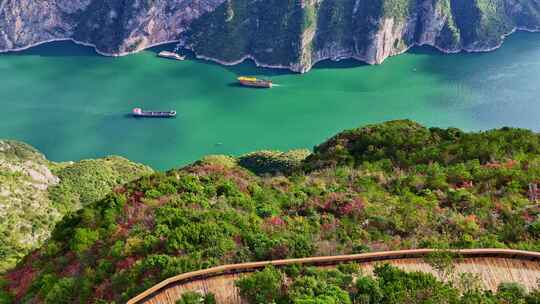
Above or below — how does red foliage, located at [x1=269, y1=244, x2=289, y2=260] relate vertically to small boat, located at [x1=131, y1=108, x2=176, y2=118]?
above

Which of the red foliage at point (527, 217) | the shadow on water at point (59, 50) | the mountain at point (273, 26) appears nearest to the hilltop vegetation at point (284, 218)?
the red foliage at point (527, 217)

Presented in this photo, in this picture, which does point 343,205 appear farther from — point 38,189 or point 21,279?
point 38,189

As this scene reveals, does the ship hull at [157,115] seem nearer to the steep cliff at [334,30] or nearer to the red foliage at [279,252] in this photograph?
the steep cliff at [334,30]

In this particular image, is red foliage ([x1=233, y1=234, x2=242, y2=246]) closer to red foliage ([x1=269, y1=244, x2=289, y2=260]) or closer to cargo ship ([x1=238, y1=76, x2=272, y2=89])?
red foliage ([x1=269, y1=244, x2=289, y2=260])

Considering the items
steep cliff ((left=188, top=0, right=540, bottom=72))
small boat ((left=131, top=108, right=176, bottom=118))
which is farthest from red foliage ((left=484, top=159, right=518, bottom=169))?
steep cliff ((left=188, top=0, right=540, bottom=72))

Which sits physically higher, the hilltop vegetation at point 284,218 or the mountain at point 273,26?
the mountain at point 273,26

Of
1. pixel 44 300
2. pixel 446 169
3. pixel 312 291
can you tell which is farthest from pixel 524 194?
pixel 44 300

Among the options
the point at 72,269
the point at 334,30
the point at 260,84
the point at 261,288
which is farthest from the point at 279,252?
the point at 334,30
